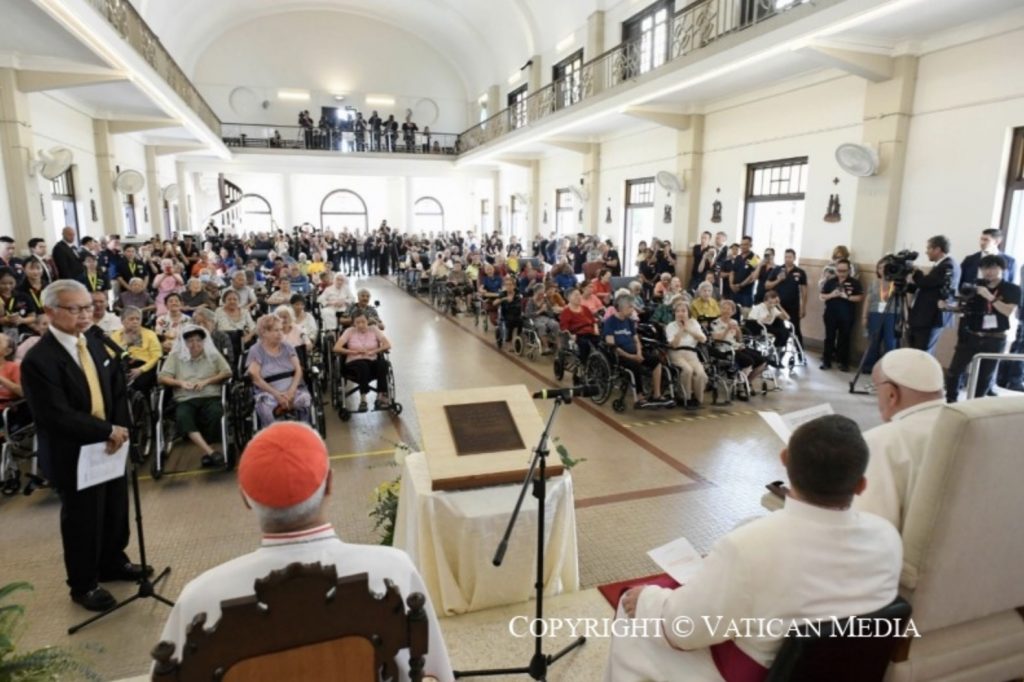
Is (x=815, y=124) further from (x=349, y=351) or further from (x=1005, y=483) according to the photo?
(x=1005, y=483)

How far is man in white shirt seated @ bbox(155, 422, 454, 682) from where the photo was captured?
1.20 meters

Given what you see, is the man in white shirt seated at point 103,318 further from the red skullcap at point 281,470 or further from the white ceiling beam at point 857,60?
the white ceiling beam at point 857,60

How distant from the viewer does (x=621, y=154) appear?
44.4 ft

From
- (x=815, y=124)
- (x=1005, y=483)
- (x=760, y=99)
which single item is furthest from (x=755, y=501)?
(x=760, y=99)

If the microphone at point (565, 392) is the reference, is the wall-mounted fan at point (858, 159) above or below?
above

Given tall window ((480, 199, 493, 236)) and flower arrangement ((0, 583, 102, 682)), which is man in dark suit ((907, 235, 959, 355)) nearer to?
flower arrangement ((0, 583, 102, 682))

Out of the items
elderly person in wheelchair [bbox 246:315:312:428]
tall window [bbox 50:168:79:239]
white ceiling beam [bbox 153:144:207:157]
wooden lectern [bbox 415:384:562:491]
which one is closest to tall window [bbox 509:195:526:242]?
white ceiling beam [bbox 153:144:207:157]

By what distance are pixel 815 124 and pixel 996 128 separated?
96.0 inches

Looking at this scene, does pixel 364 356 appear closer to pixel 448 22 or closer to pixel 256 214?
pixel 448 22

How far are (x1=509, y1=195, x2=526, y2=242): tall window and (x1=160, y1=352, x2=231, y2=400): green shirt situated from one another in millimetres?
16251

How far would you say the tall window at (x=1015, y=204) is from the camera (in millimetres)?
6184

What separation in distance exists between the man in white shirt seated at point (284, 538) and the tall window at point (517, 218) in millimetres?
19338

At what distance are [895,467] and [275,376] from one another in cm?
417

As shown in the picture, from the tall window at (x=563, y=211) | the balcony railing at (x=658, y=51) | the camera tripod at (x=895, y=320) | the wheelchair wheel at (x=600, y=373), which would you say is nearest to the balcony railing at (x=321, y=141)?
the balcony railing at (x=658, y=51)
